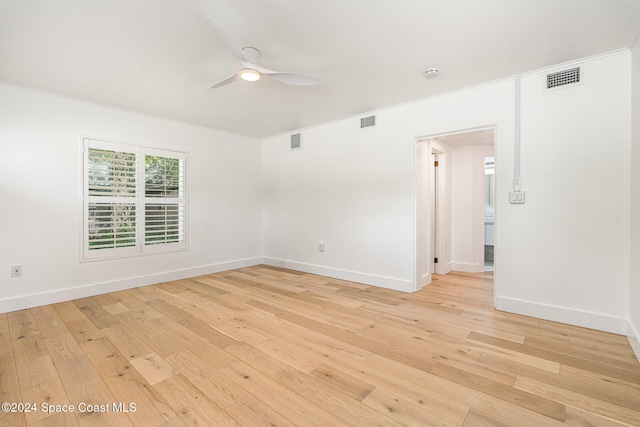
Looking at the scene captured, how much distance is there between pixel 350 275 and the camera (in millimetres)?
4465

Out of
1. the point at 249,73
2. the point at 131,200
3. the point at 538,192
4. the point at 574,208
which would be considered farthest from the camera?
the point at 131,200

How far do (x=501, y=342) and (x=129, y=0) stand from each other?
3779 millimetres

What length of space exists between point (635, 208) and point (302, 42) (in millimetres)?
3053

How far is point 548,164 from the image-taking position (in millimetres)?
2859

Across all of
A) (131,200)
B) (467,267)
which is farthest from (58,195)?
(467,267)

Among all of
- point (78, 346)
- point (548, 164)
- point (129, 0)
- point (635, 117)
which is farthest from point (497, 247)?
point (78, 346)

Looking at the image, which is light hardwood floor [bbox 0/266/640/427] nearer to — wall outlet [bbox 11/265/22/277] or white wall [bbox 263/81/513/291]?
wall outlet [bbox 11/265/22/277]

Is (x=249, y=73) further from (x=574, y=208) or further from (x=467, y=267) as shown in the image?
(x=467, y=267)

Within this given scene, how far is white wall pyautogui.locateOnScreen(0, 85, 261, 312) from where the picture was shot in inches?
126

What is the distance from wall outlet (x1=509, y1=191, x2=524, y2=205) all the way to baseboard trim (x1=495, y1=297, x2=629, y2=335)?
3.39 ft

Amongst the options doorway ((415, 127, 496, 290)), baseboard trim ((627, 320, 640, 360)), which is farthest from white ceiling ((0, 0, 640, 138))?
baseboard trim ((627, 320, 640, 360))

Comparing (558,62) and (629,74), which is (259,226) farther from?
(629,74)

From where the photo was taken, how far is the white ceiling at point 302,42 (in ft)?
6.50

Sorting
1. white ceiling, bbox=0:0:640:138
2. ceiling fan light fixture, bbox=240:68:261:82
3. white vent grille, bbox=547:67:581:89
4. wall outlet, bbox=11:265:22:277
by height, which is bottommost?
wall outlet, bbox=11:265:22:277
